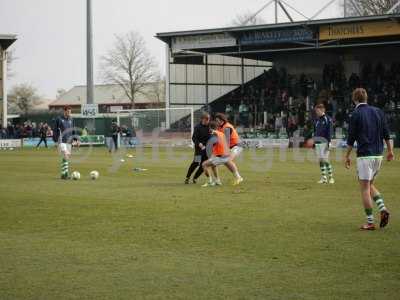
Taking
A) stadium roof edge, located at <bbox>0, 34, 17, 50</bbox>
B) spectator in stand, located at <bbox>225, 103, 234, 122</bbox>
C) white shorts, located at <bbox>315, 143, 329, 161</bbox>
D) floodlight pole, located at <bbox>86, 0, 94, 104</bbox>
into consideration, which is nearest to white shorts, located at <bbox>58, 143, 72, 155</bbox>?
white shorts, located at <bbox>315, 143, 329, 161</bbox>

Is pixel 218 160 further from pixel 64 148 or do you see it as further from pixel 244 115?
pixel 244 115

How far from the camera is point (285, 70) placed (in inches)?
2200

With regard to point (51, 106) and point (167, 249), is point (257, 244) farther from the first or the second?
point (51, 106)

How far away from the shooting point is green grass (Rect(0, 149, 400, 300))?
7449 mm

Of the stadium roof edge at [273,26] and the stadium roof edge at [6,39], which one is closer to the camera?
the stadium roof edge at [273,26]

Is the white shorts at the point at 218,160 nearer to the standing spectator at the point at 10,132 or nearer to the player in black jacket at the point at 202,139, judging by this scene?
the player in black jacket at the point at 202,139

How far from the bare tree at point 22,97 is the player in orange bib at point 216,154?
333ft

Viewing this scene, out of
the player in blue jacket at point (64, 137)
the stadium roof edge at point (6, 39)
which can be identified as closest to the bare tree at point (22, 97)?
the stadium roof edge at point (6, 39)

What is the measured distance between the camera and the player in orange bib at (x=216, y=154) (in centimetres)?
1916

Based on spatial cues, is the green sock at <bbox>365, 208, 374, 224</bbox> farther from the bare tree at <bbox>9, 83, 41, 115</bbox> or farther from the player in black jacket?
the bare tree at <bbox>9, 83, 41, 115</bbox>

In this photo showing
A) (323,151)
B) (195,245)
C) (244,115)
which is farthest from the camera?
(244,115)

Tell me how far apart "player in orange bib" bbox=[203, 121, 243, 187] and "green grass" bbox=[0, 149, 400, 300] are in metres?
1.37

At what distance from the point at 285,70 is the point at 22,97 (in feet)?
246

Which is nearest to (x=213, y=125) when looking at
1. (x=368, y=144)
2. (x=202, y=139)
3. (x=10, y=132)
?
(x=202, y=139)
